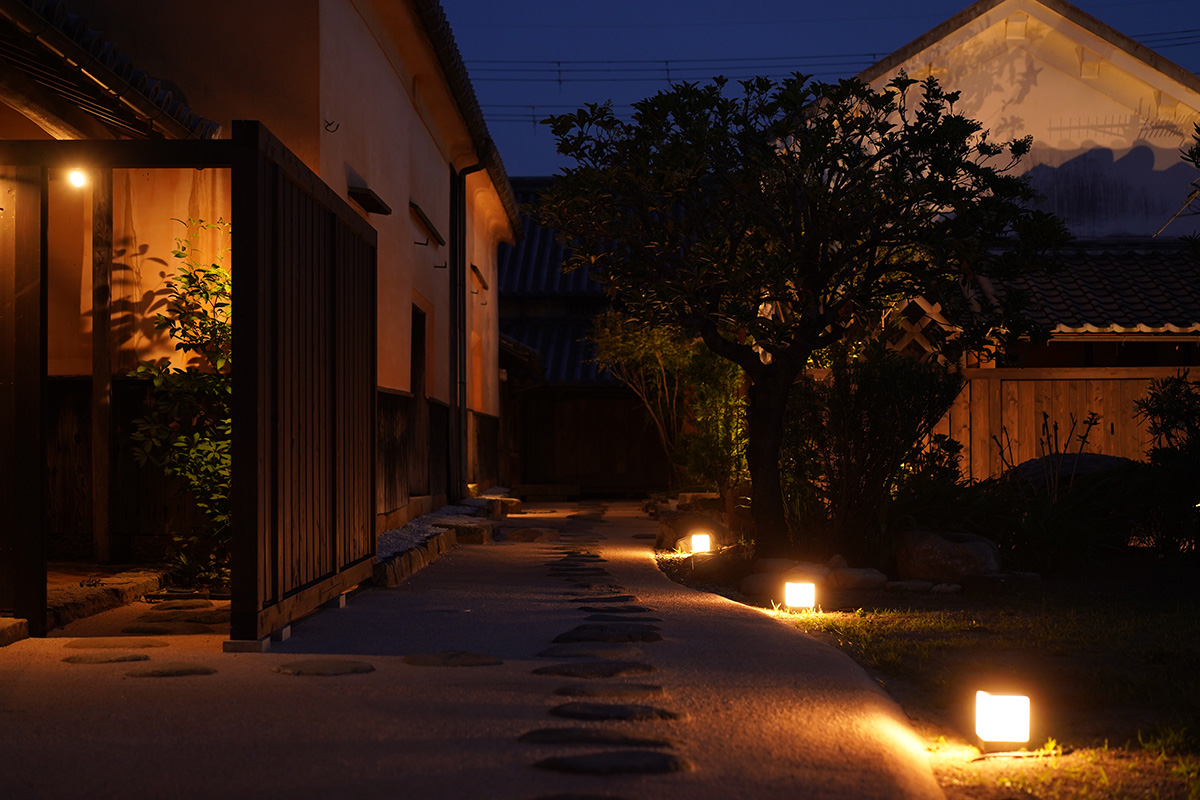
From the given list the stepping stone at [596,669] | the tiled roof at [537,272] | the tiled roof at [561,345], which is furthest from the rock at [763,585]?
the tiled roof at [537,272]

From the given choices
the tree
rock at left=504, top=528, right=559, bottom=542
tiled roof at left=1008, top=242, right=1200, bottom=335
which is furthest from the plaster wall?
rock at left=504, top=528, right=559, bottom=542

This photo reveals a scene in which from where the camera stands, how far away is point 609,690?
12.5 ft

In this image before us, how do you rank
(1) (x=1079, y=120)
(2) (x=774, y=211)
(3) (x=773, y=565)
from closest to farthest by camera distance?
1. (3) (x=773, y=565)
2. (2) (x=774, y=211)
3. (1) (x=1079, y=120)

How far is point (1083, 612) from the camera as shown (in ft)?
20.6

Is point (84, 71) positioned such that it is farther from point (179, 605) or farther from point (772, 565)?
point (772, 565)

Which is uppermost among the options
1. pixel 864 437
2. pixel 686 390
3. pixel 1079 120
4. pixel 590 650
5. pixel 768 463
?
pixel 1079 120

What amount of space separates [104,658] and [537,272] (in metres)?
18.4

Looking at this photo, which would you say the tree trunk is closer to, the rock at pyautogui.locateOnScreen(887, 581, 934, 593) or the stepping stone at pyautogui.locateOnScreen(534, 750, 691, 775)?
the rock at pyautogui.locateOnScreen(887, 581, 934, 593)

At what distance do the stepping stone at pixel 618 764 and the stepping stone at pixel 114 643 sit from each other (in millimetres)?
2529

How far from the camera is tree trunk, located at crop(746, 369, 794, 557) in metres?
7.86

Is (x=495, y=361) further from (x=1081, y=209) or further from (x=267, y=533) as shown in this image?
(x=267, y=533)

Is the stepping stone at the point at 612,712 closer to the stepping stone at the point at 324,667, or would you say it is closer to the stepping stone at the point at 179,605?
the stepping stone at the point at 324,667

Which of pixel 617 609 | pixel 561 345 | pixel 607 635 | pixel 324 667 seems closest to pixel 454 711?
pixel 324 667

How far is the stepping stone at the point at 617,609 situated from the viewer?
600cm
